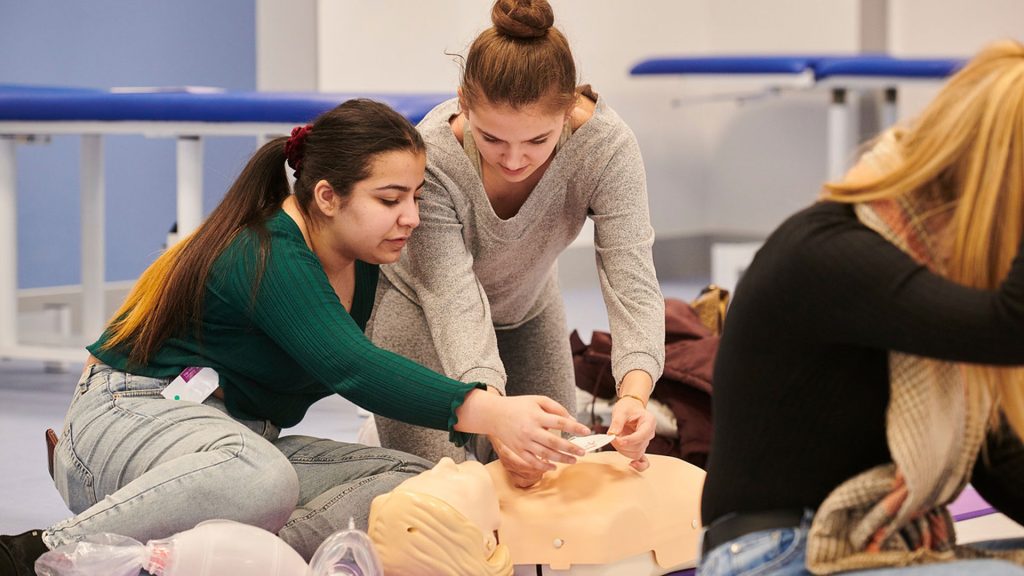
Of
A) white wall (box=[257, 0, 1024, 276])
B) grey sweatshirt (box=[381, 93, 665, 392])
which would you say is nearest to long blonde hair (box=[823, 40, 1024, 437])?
grey sweatshirt (box=[381, 93, 665, 392])

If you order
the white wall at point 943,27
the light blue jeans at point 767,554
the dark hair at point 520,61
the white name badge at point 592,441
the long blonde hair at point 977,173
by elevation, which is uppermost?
the white wall at point 943,27

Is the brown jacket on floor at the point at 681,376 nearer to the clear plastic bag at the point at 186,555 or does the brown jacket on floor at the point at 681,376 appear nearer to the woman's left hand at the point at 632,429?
the woman's left hand at the point at 632,429

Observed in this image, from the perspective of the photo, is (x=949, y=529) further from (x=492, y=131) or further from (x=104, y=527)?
(x=104, y=527)

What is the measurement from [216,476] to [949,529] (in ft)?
3.01

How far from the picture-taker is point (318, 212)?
5.93 feet

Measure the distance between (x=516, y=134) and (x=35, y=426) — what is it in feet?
5.64

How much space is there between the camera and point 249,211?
183 cm

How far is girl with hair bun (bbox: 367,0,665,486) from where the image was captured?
1770 mm

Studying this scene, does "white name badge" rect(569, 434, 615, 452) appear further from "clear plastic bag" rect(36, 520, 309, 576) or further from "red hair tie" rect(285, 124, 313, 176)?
"red hair tie" rect(285, 124, 313, 176)

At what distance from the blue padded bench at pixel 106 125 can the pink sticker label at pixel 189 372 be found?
0.96 metres

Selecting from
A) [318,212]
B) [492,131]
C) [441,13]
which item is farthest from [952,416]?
[441,13]

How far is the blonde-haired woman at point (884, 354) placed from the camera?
1.05 m

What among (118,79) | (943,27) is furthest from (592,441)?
(943,27)

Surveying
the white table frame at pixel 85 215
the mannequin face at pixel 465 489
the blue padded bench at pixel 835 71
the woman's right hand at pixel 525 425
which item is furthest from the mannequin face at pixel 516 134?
the blue padded bench at pixel 835 71
